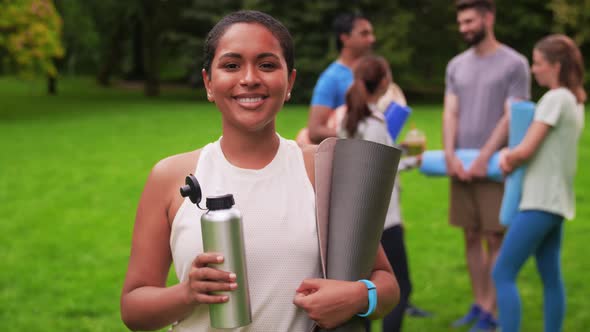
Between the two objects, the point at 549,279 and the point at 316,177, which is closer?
the point at 316,177

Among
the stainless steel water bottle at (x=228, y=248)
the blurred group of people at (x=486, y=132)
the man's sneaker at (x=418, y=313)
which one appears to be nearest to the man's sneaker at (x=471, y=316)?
the blurred group of people at (x=486, y=132)

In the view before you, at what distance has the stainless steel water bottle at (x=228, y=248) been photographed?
5.82 feet

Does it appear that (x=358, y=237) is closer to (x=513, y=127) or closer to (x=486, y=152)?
(x=513, y=127)

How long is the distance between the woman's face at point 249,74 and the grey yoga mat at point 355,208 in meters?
0.24

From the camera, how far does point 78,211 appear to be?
1043 cm

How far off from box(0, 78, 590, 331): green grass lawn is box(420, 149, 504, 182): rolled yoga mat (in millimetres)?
1188

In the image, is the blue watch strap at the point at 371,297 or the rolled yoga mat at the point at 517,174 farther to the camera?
the rolled yoga mat at the point at 517,174

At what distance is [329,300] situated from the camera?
1927 mm

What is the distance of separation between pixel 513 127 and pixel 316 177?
3.12 meters

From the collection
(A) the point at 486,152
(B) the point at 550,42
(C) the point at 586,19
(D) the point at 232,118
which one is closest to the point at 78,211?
(A) the point at 486,152

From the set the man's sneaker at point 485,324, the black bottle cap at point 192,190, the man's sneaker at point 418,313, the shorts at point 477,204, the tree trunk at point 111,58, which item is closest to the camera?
the black bottle cap at point 192,190

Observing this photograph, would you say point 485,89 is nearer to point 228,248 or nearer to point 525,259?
point 525,259

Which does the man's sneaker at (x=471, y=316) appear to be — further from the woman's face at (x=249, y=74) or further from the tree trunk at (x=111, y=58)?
the tree trunk at (x=111, y=58)

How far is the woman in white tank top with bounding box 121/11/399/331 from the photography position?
201 centimetres
